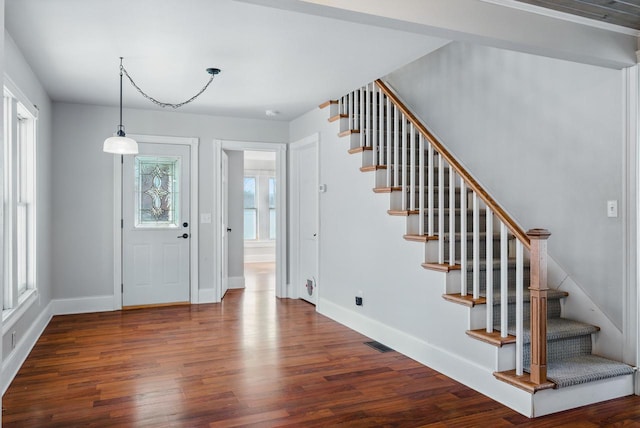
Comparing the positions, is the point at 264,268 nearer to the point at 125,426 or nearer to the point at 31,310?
the point at 31,310

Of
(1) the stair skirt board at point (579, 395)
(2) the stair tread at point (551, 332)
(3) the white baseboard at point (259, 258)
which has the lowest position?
(1) the stair skirt board at point (579, 395)

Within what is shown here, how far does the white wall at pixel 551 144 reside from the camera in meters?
3.27

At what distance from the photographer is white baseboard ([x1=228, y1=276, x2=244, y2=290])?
24.1 ft

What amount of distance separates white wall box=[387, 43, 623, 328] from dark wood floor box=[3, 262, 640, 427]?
1.05m

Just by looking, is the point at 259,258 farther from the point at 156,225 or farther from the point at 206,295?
the point at 156,225

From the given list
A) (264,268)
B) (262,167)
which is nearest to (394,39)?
(264,268)

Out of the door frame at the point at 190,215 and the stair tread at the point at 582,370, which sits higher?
the door frame at the point at 190,215

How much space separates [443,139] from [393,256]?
4.89 feet

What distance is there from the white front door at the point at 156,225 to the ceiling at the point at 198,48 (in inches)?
38.9

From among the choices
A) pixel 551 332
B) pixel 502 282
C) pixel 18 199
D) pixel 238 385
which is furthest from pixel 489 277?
pixel 18 199

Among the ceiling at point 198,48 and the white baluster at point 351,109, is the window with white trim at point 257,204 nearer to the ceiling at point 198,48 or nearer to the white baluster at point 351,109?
the ceiling at point 198,48

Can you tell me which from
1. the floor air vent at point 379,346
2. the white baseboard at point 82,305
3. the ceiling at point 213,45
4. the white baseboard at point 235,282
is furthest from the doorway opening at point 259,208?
the floor air vent at point 379,346

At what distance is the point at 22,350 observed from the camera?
3756 mm

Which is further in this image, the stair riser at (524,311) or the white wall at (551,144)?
the stair riser at (524,311)
